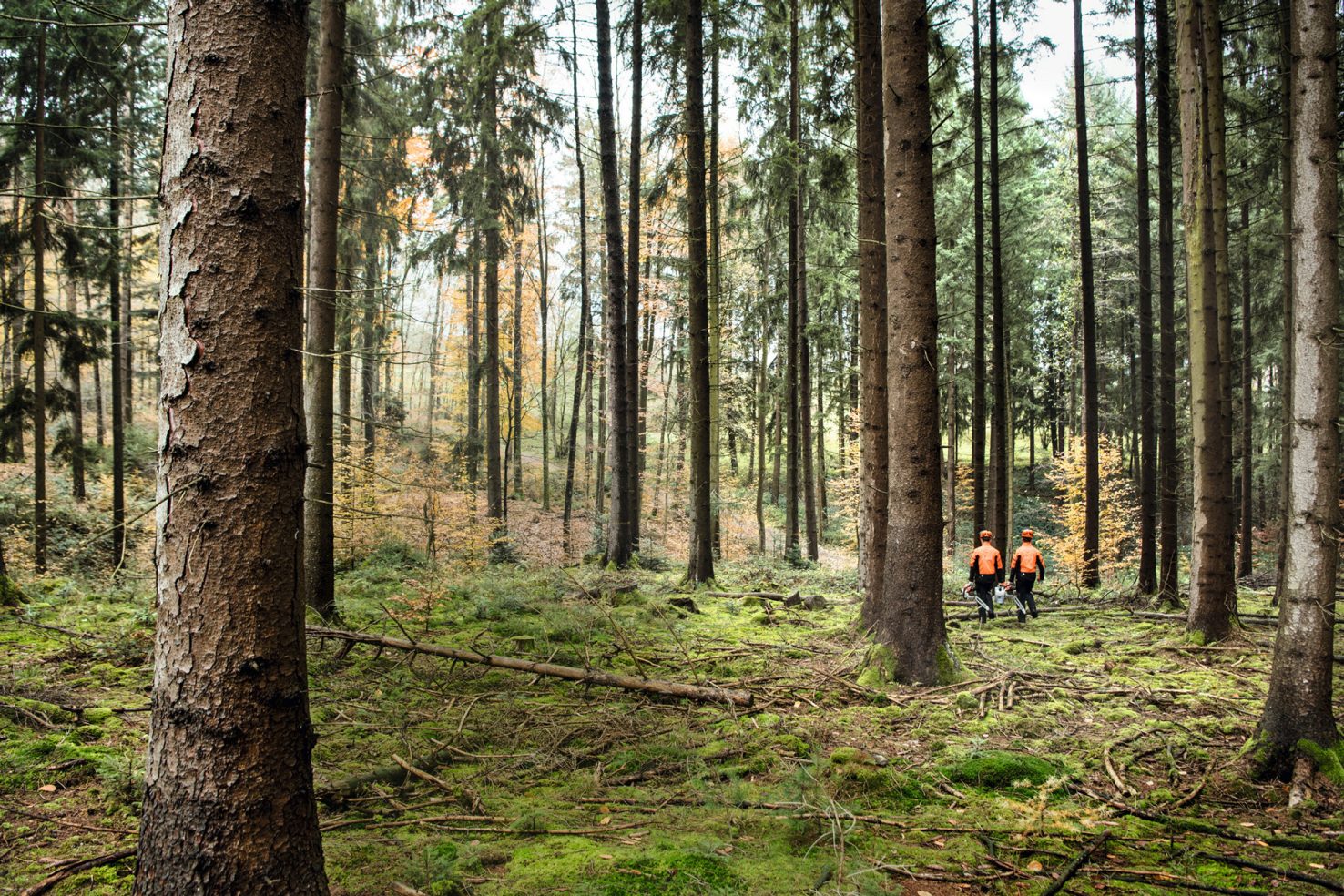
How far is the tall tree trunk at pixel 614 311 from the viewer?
13.2m

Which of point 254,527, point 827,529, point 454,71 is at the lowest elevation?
point 827,529

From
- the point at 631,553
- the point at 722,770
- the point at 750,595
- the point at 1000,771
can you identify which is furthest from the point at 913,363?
the point at 631,553

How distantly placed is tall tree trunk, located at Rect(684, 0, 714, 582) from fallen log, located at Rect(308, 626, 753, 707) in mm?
6584

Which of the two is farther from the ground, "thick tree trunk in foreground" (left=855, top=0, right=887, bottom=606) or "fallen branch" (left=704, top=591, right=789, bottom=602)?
"thick tree trunk in foreground" (left=855, top=0, right=887, bottom=606)

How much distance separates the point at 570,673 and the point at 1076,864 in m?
4.01

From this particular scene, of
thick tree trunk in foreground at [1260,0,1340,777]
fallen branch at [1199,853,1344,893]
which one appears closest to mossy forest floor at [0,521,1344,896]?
fallen branch at [1199,853,1344,893]

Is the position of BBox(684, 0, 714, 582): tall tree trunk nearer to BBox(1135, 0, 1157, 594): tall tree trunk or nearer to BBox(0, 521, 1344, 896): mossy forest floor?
BBox(0, 521, 1344, 896): mossy forest floor

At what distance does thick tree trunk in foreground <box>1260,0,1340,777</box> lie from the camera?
14.6 feet

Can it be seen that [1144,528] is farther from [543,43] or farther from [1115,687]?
[543,43]

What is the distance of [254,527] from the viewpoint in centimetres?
233

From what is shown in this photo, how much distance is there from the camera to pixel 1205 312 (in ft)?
28.9

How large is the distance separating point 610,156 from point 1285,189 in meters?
11.3

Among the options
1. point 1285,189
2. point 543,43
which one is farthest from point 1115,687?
point 543,43

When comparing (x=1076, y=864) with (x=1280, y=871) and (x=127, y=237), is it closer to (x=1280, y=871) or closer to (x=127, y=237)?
(x=1280, y=871)
